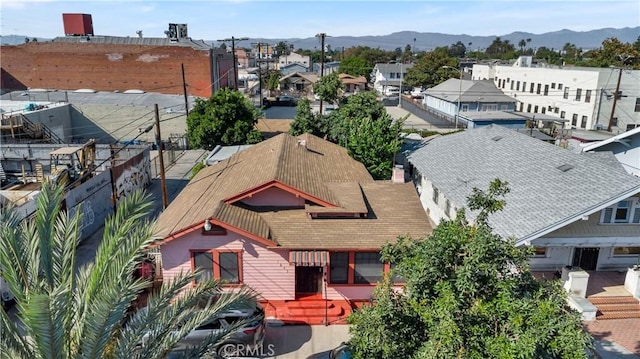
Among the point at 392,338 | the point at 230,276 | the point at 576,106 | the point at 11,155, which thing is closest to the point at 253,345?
the point at 230,276

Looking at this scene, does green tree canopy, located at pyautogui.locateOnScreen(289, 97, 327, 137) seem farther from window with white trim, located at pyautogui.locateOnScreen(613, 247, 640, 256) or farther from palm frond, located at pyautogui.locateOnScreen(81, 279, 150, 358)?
palm frond, located at pyautogui.locateOnScreen(81, 279, 150, 358)

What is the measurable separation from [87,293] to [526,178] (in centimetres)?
1615

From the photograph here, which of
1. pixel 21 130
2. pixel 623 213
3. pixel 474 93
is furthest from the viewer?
pixel 474 93

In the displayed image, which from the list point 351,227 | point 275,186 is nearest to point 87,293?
point 275,186

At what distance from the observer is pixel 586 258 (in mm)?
17859

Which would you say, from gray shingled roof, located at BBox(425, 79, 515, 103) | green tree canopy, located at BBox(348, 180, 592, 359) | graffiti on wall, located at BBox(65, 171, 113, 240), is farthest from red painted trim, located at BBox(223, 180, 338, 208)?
gray shingled roof, located at BBox(425, 79, 515, 103)

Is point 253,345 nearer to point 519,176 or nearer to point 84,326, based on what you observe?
point 84,326

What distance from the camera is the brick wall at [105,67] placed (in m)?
56.6

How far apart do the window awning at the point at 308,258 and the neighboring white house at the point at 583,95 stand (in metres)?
39.7

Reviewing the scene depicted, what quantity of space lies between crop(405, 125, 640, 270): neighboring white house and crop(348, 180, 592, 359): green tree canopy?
6.92 m

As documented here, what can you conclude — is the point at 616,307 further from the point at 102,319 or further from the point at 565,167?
the point at 102,319

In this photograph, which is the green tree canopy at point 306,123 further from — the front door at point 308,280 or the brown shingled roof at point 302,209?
the front door at point 308,280

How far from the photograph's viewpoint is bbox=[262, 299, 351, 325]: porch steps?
1574cm

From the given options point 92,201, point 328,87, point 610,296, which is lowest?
point 610,296
